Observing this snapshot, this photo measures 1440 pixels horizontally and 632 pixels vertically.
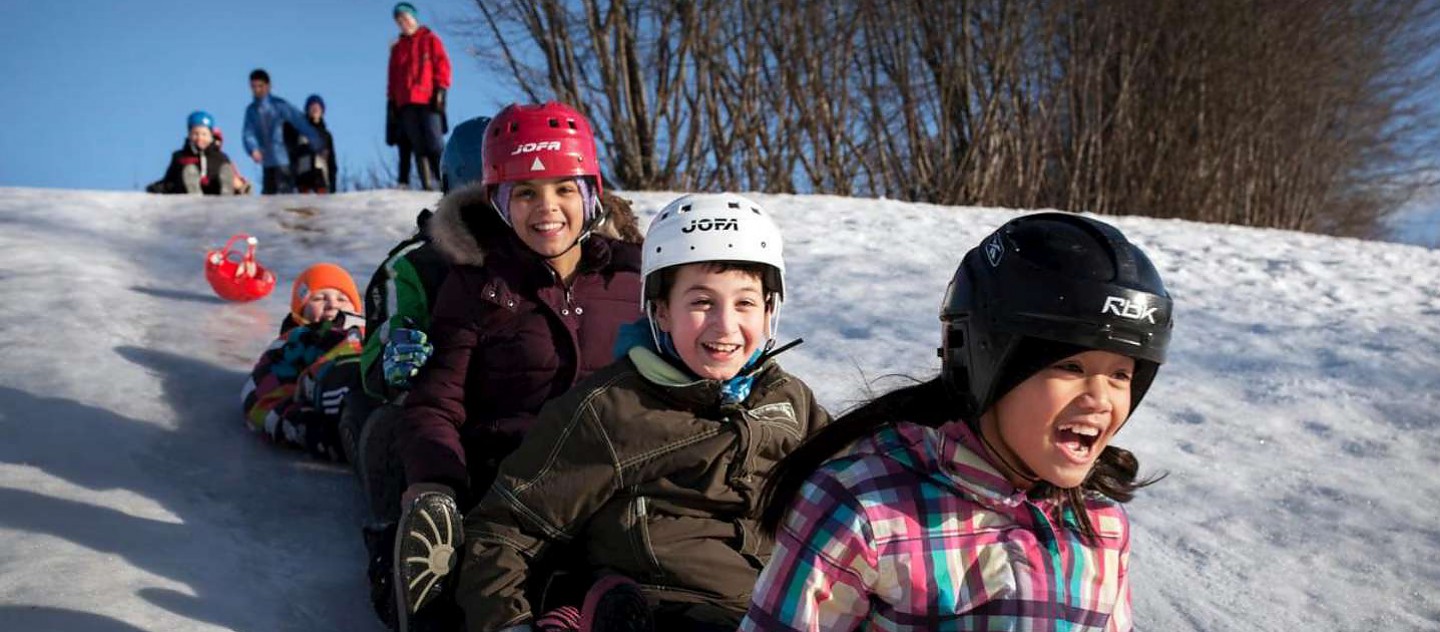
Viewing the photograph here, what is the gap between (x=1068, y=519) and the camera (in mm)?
1640

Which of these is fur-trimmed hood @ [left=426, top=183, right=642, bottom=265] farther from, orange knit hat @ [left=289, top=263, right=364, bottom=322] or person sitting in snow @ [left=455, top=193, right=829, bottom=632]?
orange knit hat @ [left=289, top=263, right=364, bottom=322]

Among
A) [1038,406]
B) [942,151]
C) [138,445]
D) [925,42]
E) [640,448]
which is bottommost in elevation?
[138,445]

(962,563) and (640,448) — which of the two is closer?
(962,563)

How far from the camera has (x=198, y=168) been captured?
1151cm

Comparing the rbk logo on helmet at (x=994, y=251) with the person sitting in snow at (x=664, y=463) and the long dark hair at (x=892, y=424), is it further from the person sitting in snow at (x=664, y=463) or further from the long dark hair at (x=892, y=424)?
the person sitting in snow at (x=664, y=463)

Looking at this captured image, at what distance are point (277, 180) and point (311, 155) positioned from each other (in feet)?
1.54

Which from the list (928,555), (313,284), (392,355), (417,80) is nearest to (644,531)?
(928,555)

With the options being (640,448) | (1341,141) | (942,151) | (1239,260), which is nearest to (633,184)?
(942,151)

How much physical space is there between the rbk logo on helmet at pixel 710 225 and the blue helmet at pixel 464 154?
1488 mm

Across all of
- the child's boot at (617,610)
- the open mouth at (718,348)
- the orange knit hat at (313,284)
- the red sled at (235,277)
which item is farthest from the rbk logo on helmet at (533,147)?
the red sled at (235,277)

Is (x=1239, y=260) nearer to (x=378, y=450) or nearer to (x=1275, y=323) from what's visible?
(x=1275, y=323)

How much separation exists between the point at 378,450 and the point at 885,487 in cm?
209

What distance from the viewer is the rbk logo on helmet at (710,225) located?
93.4 inches

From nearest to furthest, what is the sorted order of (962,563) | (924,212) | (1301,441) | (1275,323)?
(962,563) < (1301,441) < (1275,323) < (924,212)
